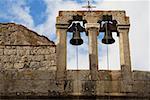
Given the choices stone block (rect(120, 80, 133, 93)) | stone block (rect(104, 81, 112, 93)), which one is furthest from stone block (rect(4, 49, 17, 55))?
stone block (rect(120, 80, 133, 93))

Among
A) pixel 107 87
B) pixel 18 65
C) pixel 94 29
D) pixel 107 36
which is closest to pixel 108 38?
pixel 107 36

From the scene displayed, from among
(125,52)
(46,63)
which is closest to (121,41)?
(125,52)

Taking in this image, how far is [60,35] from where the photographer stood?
1075 cm

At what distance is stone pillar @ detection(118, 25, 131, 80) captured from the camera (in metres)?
10.3

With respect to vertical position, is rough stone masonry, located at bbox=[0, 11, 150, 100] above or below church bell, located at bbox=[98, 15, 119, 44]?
below

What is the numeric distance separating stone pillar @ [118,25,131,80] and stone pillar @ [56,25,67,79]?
1281 millimetres

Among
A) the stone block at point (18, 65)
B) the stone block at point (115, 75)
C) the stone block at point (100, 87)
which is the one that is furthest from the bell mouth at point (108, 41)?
the stone block at point (18, 65)

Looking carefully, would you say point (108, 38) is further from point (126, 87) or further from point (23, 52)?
point (23, 52)

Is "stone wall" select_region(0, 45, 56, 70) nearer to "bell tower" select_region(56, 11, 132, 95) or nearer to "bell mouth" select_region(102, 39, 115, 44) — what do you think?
"bell tower" select_region(56, 11, 132, 95)

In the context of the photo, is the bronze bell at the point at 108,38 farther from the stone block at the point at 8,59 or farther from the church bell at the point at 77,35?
the stone block at the point at 8,59

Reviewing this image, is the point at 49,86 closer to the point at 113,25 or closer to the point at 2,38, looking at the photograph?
the point at 113,25

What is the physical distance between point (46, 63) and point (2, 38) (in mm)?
A: 3899

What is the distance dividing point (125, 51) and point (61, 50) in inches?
57.2

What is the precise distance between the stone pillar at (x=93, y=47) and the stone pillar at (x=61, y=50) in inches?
22.5
